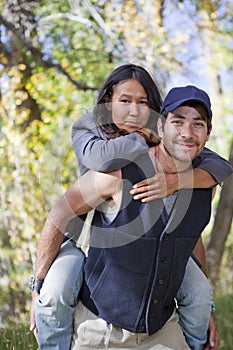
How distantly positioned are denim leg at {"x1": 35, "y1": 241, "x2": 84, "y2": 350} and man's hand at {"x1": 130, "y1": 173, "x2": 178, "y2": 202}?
0.38 meters

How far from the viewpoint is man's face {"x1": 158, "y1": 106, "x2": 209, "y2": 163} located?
2312mm

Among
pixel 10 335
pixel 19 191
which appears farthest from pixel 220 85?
pixel 10 335

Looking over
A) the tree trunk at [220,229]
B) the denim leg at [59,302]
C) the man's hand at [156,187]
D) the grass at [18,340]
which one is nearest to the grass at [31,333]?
the grass at [18,340]

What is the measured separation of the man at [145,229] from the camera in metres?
2.32

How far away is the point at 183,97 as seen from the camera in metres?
2.32

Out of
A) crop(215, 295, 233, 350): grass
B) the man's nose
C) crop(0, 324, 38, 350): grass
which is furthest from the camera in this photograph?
crop(215, 295, 233, 350): grass

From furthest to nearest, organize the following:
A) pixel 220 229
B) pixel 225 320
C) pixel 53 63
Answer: pixel 53 63 → pixel 220 229 → pixel 225 320

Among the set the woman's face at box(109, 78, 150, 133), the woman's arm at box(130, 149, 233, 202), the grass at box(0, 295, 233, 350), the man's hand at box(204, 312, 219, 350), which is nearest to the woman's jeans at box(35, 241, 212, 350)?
the man's hand at box(204, 312, 219, 350)

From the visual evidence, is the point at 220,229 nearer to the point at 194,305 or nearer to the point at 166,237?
the point at 194,305

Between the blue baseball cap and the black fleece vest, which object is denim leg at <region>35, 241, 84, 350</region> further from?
the blue baseball cap

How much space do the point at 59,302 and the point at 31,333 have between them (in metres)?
1.30

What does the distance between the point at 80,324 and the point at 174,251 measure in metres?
0.46

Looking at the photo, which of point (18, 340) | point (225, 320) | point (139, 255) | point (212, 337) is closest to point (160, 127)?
point (139, 255)

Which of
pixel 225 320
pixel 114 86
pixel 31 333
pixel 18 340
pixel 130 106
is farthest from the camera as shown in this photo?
pixel 225 320
